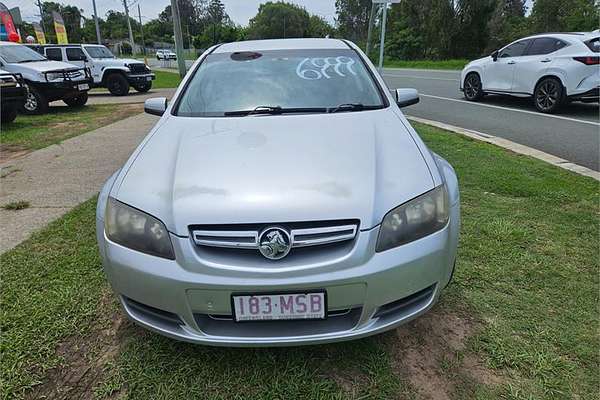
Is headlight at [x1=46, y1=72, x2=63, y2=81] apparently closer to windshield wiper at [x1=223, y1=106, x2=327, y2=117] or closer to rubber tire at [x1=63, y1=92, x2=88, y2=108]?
rubber tire at [x1=63, y1=92, x2=88, y2=108]

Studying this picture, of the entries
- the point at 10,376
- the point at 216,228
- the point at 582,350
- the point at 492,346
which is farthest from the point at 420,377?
the point at 10,376

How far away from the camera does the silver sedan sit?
166 cm

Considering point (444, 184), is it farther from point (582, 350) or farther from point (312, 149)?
point (582, 350)

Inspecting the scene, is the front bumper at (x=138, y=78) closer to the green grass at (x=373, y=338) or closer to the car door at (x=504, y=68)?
the car door at (x=504, y=68)

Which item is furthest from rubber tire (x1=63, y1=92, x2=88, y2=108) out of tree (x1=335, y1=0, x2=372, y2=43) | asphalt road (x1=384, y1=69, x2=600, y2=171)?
tree (x1=335, y1=0, x2=372, y2=43)

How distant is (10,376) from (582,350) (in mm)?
2657

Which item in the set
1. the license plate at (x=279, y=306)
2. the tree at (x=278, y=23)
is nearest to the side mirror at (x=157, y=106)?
the license plate at (x=279, y=306)

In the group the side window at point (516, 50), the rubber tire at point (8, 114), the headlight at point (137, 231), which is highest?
the side window at point (516, 50)

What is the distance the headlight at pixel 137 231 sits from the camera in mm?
1745

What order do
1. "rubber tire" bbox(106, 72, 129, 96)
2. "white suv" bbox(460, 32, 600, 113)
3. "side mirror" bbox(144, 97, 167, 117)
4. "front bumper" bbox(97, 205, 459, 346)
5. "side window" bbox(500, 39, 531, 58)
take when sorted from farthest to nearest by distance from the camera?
1. "rubber tire" bbox(106, 72, 129, 96)
2. "side window" bbox(500, 39, 531, 58)
3. "white suv" bbox(460, 32, 600, 113)
4. "side mirror" bbox(144, 97, 167, 117)
5. "front bumper" bbox(97, 205, 459, 346)

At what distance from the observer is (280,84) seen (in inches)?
114

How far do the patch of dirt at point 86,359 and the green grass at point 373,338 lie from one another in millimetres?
36

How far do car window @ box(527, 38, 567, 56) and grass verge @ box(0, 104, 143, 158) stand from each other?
8966mm

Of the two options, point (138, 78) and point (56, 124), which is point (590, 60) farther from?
point (138, 78)
